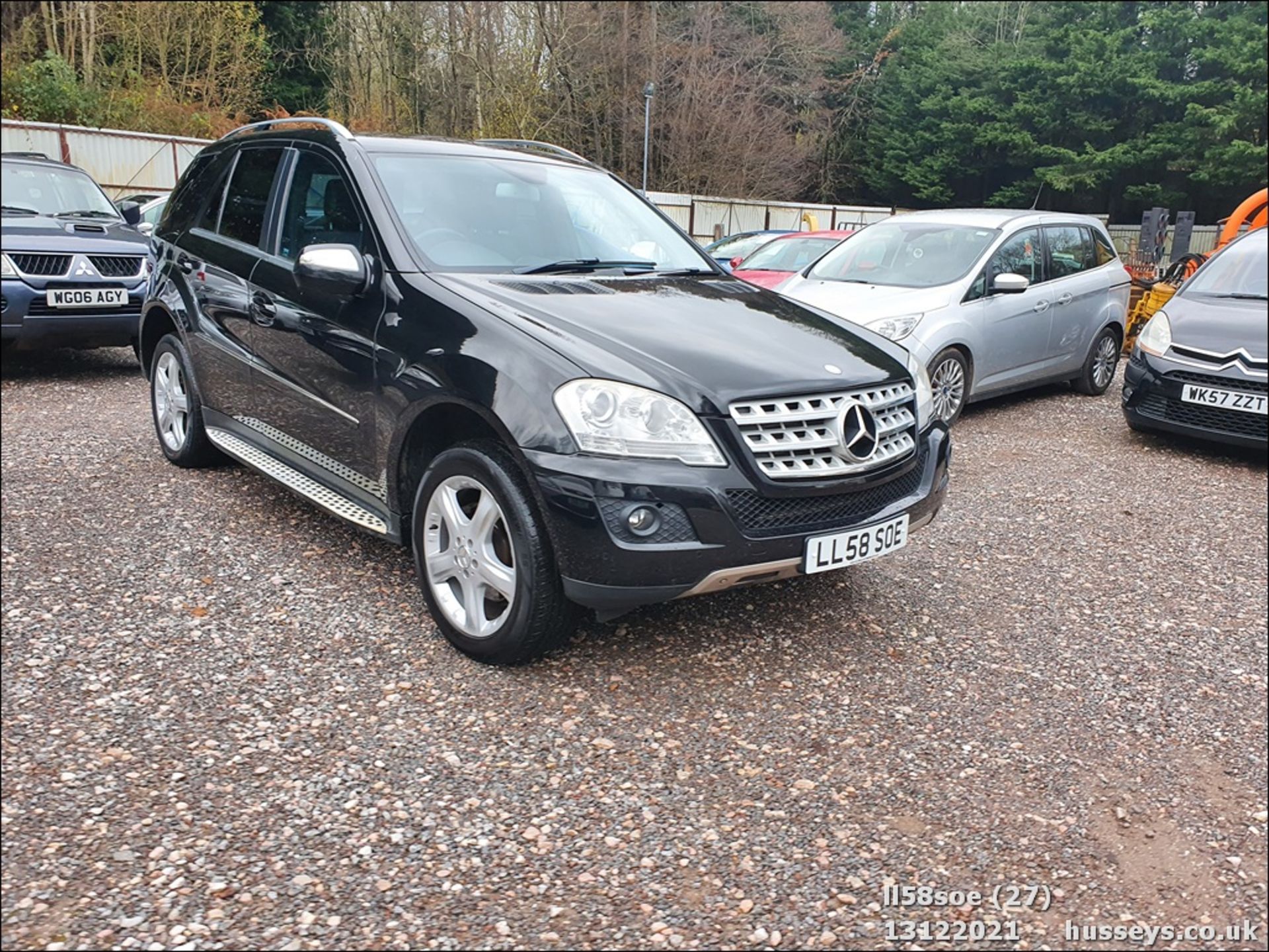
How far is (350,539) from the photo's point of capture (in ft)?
13.2

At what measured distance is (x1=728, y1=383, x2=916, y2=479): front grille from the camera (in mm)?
2717

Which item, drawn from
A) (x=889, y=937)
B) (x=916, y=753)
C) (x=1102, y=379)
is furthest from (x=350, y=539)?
(x=1102, y=379)

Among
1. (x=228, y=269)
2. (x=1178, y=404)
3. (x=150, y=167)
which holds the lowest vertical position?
(x=1178, y=404)

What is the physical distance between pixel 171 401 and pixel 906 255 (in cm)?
522

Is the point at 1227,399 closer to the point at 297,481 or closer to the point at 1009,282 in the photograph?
the point at 1009,282

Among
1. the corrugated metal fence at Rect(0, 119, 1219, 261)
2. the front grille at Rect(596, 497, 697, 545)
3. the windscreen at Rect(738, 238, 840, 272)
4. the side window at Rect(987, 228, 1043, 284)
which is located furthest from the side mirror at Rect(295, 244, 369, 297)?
the windscreen at Rect(738, 238, 840, 272)

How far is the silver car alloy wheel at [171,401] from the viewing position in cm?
472

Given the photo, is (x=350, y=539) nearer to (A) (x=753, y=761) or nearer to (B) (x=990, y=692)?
(A) (x=753, y=761)

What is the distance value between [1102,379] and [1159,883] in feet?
23.0

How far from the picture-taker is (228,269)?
13.6 ft

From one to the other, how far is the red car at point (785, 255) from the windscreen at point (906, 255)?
7.12ft

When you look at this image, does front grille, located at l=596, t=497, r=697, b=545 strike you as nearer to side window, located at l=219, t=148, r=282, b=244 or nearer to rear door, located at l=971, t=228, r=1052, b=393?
side window, located at l=219, t=148, r=282, b=244

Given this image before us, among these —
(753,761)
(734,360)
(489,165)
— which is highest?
(489,165)

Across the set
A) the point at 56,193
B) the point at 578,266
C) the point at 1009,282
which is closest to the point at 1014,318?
the point at 1009,282
